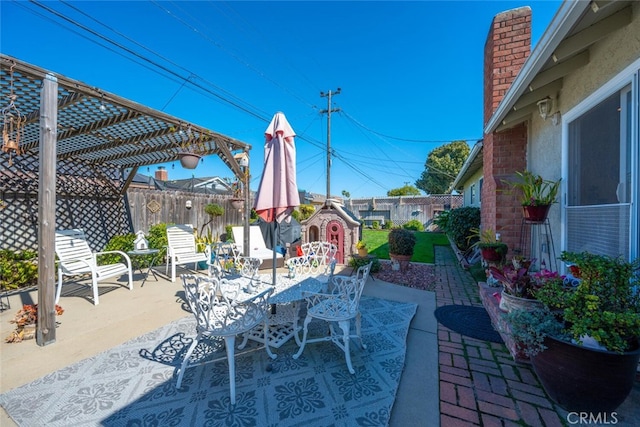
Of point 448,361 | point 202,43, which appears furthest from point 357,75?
point 448,361

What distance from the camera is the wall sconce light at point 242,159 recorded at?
20.1 feet

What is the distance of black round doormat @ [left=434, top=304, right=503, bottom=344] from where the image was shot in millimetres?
3051

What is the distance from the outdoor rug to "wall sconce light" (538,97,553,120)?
363 centimetres

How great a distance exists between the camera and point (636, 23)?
6.52ft

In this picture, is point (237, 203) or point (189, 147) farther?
point (237, 203)

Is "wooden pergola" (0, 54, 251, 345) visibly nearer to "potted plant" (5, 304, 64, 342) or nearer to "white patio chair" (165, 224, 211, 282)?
"potted plant" (5, 304, 64, 342)

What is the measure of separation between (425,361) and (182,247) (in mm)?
5677

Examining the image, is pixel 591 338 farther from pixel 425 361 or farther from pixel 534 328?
pixel 425 361

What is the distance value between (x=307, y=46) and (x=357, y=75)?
118 inches

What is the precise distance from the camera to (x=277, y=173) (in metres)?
3.06

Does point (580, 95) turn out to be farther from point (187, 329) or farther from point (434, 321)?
point (187, 329)

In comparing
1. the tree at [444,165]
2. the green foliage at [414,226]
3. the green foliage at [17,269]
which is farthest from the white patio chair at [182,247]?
the tree at [444,165]

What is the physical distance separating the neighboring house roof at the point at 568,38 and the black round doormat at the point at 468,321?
2.87 metres

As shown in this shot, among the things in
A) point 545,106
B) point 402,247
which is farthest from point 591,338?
point 402,247
